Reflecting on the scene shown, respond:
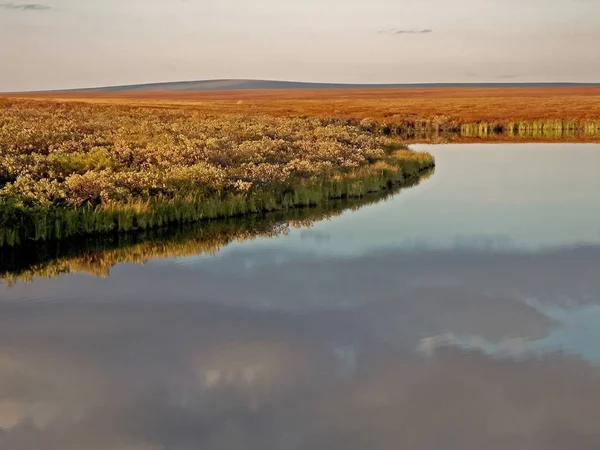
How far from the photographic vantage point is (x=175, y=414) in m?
8.99

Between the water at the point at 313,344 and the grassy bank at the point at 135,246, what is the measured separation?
13 centimetres

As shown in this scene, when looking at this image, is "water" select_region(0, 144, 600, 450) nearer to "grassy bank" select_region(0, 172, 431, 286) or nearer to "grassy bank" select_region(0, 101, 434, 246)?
"grassy bank" select_region(0, 172, 431, 286)

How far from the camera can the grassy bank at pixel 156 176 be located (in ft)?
64.7

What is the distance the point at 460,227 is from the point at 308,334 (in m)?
10.8

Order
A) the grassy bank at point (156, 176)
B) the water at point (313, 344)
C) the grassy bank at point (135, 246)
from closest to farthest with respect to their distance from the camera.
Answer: the water at point (313, 344) → the grassy bank at point (135, 246) → the grassy bank at point (156, 176)

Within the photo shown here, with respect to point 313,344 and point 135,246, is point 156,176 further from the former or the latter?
point 313,344

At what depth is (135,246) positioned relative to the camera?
18.8m

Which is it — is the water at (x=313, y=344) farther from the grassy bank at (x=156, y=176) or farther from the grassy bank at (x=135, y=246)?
the grassy bank at (x=156, y=176)

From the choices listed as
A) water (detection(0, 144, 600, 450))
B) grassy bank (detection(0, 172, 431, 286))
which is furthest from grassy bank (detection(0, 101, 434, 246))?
water (detection(0, 144, 600, 450))

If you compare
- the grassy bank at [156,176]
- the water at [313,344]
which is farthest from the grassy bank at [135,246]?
the grassy bank at [156,176]

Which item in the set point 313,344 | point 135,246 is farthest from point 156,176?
point 313,344

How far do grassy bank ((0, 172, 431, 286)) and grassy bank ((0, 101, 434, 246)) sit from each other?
1.89 feet

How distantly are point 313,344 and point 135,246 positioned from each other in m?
8.78

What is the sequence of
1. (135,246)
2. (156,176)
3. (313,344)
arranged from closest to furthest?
(313,344)
(135,246)
(156,176)
